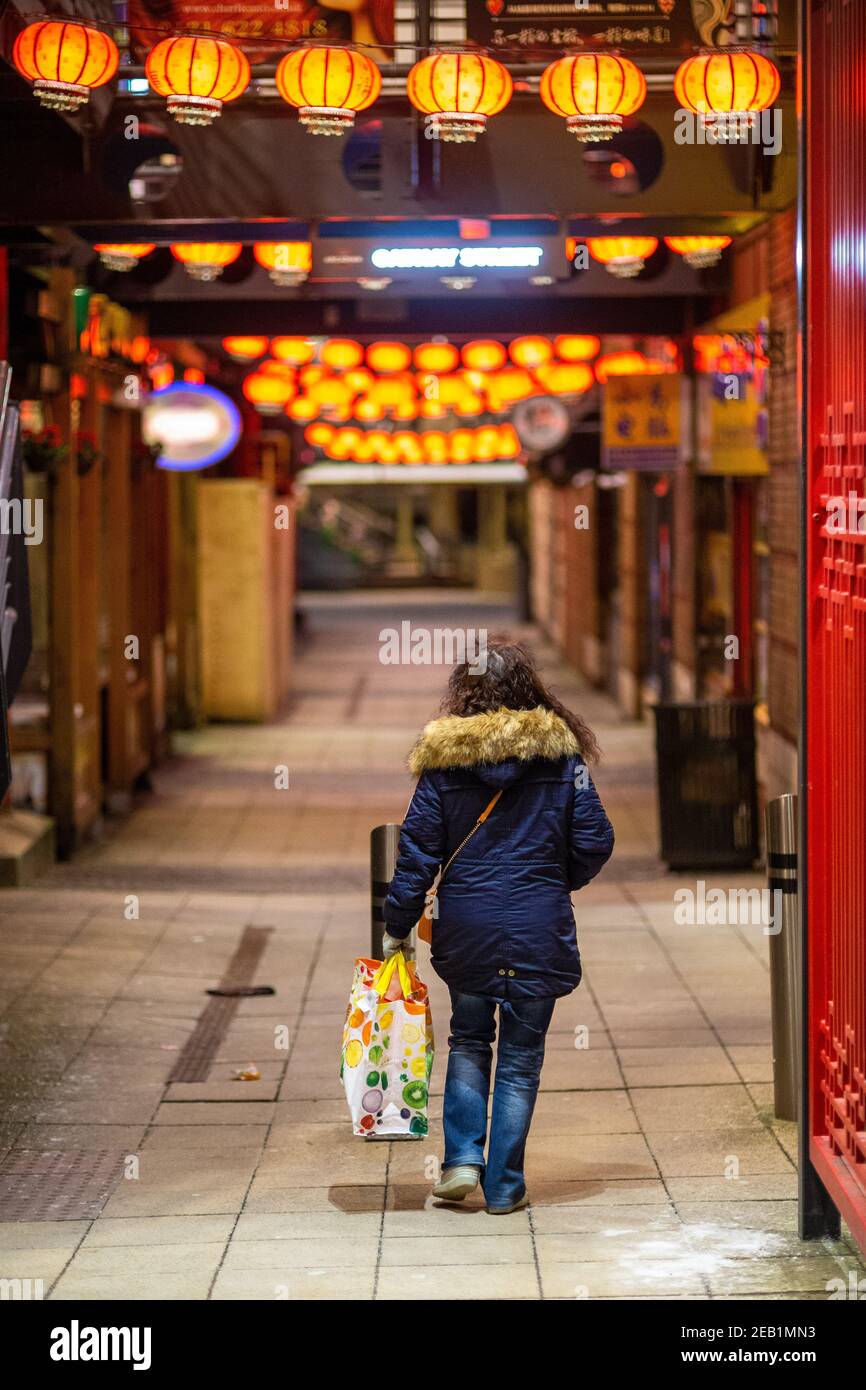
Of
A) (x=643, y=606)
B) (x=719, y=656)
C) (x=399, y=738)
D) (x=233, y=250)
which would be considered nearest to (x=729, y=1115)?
(x=233, y=250)

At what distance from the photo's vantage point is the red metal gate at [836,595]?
17.3 feet

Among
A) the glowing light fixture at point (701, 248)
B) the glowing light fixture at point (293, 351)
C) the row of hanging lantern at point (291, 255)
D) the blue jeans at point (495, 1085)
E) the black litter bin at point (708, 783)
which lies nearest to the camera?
the blue jeans at point (495, 1085)

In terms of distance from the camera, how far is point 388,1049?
20.2 feet

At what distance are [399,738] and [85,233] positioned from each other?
1194cm

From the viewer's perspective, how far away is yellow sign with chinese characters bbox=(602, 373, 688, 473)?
15.6 metres

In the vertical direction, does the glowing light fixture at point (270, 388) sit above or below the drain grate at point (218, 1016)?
above

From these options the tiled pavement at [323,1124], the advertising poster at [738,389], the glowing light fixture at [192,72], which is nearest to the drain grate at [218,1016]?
the tiled pavement at [323,1124]

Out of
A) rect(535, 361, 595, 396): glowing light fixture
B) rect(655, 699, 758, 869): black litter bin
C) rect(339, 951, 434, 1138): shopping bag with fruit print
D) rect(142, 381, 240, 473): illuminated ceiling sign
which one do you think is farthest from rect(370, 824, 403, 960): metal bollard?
rect(535, 361, 595, 396): glowing light fixture

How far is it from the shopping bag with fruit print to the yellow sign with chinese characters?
10.0 metres

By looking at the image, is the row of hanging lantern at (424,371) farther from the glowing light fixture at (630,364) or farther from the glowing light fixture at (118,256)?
the glowing light fixture at (118,256)

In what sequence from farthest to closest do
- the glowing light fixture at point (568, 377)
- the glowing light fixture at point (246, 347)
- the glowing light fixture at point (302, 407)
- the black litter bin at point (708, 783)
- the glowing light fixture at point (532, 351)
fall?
the glowing light fixture at point (302, 407), the glowing light fixture at point (568, 377), the glowing light fixture at point (532, 351), the glowing light fixture at point (246, 347), the black litter bin at point (708, 783)

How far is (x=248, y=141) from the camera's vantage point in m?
8.80

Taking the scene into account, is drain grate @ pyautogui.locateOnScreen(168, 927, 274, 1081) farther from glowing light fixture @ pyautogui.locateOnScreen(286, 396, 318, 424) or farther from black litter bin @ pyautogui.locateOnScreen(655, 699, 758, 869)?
glowing light fixture @ pyautogui.locateOnScreen(286, 396, 318, 424)

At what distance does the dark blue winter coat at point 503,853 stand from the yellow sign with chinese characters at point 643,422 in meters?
10.0
